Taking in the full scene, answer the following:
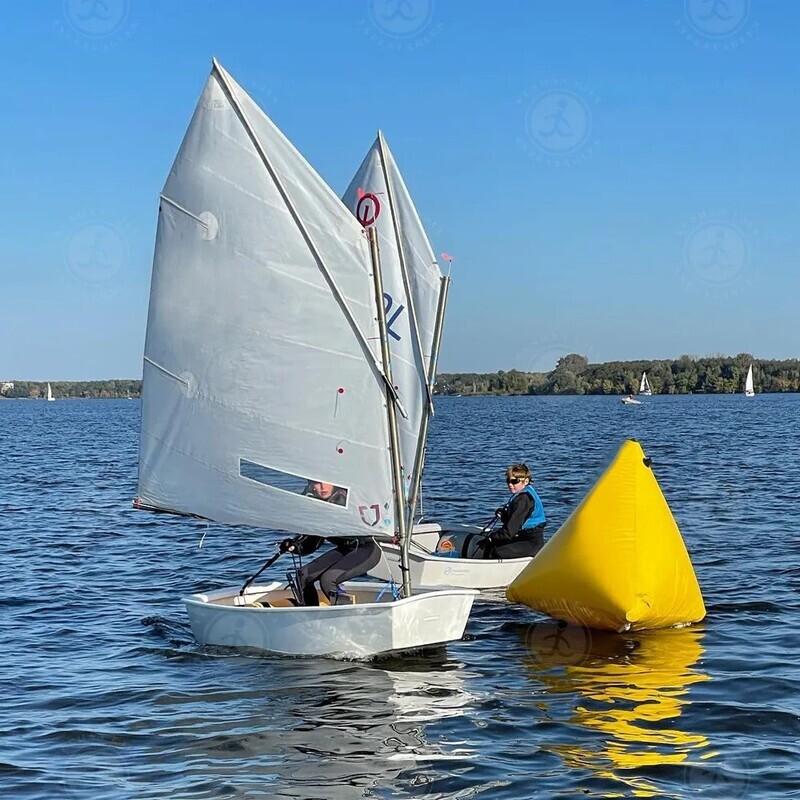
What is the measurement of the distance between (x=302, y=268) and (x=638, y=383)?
597 feet

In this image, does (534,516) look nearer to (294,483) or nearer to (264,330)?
(294,483)

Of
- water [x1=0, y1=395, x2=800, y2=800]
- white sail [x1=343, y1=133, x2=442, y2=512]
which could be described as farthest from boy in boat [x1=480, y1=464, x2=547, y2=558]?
white sail [x1=343, y1=133, x2=442, y2=512]

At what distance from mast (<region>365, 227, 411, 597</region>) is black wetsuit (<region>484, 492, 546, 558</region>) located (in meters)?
3.88

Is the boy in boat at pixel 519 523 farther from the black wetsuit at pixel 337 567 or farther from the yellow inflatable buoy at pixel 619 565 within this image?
the black wetsuit at pixel 337 567

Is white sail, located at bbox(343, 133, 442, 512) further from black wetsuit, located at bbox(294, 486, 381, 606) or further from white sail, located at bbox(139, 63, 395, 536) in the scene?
black wetsuit, located at bbox(294, 486, 381, 606)

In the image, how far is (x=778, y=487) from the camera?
34656mm

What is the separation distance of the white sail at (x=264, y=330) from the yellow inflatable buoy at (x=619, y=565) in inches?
95.3

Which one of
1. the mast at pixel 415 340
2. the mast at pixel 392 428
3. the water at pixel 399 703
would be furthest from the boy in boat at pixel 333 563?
the mast at pixel 415 340

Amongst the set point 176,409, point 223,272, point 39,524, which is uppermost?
point 223,272

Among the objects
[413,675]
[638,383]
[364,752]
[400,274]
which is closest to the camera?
[364,752]

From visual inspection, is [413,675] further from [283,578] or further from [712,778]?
[283,578]

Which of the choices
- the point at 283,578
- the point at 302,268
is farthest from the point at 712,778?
the point at 283,578

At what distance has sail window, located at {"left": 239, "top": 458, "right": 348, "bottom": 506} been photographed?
571 inches

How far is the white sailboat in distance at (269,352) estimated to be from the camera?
1412 cm
